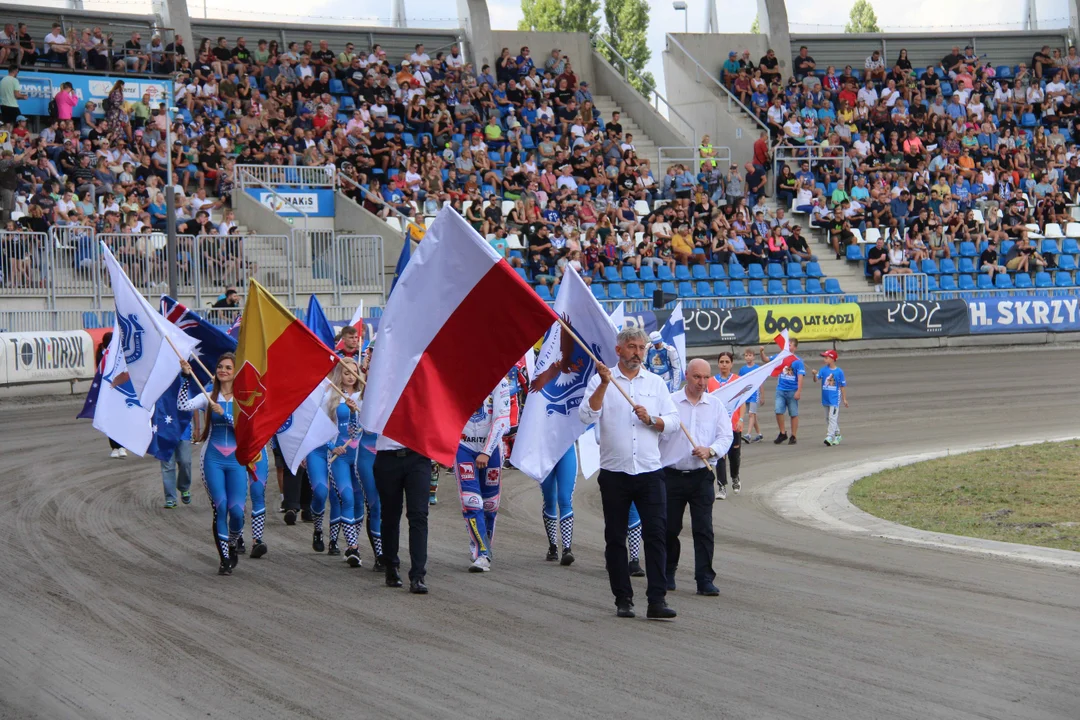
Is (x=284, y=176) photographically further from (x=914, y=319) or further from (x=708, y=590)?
(x=708, y=590)

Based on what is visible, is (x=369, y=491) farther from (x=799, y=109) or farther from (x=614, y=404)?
(x=799, y=109)

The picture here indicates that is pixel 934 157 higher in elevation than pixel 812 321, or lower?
higher

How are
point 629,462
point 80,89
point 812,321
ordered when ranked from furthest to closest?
point 80,89, point 812,321, point 629,462

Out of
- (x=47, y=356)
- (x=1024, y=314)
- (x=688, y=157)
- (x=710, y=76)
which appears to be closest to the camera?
(x=47, y=356)

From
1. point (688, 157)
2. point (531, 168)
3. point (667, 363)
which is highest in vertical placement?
point (688, 157)

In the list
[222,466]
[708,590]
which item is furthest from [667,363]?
[222,466]

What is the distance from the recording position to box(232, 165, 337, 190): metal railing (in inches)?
Result: 1268

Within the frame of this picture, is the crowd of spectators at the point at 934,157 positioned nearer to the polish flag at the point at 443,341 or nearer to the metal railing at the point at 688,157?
the metal railing at the point at 688,157

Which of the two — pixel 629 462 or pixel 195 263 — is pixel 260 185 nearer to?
pixel 195 263

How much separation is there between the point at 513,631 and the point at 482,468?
257 cm

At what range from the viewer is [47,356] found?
1015 inches

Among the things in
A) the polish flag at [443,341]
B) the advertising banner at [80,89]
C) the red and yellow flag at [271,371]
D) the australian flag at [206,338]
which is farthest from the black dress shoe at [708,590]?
the advertising banner at [80,89]

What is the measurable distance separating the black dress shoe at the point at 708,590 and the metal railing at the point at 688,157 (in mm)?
31058

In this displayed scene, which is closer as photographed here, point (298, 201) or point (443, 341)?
point (443, 341)
